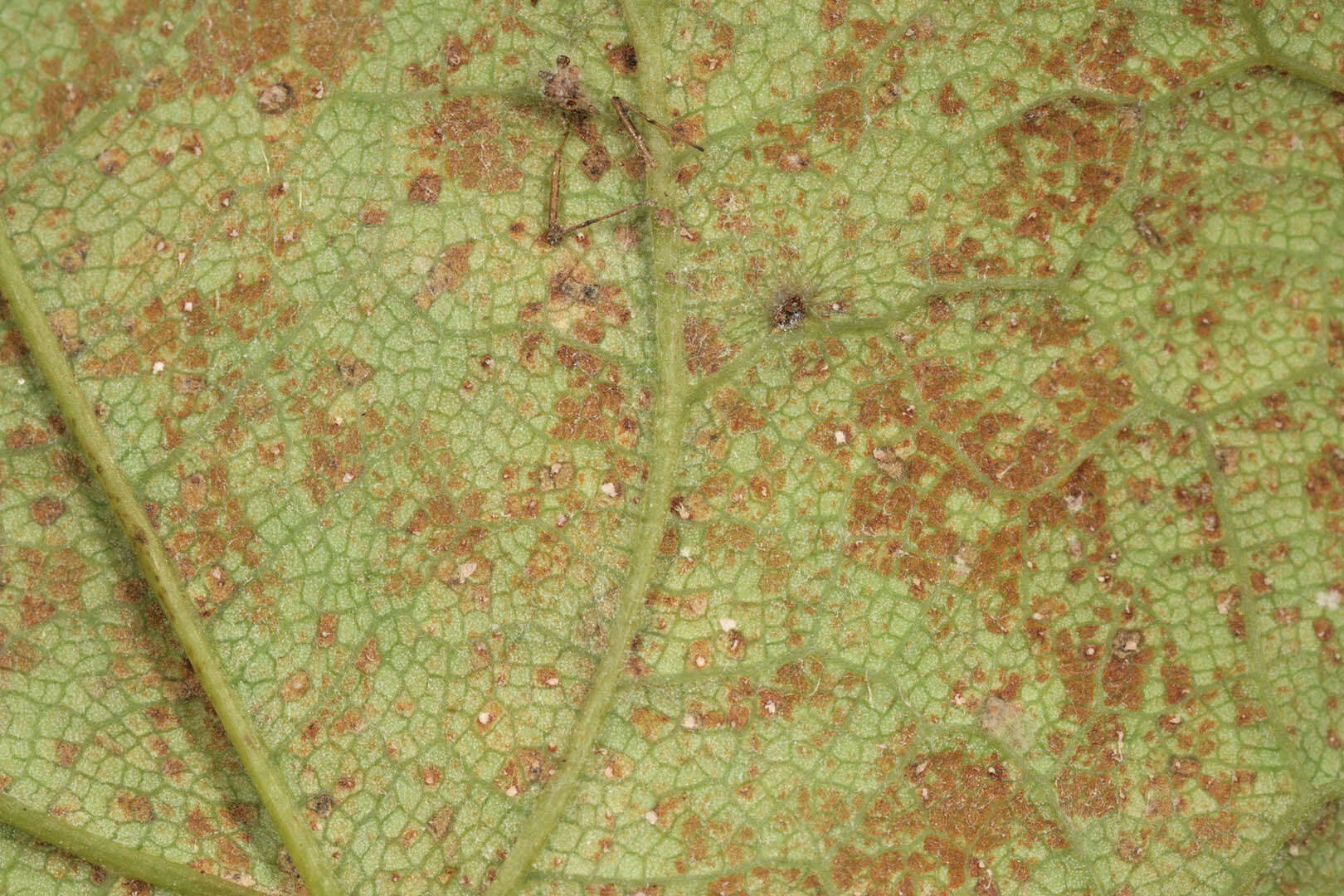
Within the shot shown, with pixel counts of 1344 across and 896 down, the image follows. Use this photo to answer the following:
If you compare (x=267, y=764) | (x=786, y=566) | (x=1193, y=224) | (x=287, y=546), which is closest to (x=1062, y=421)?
(x=1193, y=224)

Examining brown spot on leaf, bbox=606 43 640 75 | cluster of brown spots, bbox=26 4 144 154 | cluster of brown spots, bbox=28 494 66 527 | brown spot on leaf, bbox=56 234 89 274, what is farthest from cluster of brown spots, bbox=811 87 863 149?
cluster of brown spots, bbox=28 494 66 527

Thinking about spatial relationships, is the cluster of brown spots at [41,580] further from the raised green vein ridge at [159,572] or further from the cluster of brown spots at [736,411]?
the cluster of brown spots at [736,411]

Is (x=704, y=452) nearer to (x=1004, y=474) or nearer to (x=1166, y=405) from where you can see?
(x=1004, y=474)

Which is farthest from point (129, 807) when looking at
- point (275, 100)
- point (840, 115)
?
point (840, 115)

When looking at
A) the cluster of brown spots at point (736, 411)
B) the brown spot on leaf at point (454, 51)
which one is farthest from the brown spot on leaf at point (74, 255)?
the cluster of brown spots at point (736, 411)

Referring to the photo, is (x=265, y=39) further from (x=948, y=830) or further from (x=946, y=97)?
(x=948, y=830)
